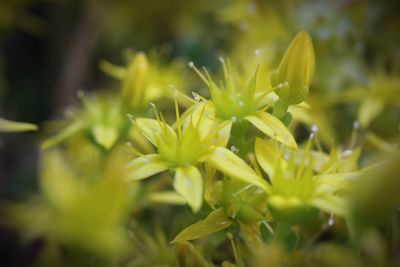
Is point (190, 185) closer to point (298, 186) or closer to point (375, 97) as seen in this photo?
point (298, 186)

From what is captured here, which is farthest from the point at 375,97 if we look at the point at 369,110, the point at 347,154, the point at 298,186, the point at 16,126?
the point at 16,126

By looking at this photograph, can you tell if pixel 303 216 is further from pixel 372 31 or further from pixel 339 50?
pixel 372 31

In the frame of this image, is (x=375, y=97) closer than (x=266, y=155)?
No

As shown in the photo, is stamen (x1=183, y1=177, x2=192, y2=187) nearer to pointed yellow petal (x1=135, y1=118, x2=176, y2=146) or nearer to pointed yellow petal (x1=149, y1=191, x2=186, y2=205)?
pointed yellow petal (x1=135, y1=118, x2=176, y2=146)

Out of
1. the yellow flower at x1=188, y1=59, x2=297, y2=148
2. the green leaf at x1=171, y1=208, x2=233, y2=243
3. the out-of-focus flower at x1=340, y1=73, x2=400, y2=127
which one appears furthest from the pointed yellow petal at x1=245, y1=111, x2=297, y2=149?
the out-of-focus flower at x1=340, y1=73, x2=400, y2=127

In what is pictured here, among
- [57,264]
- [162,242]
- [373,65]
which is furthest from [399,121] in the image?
[57,264]

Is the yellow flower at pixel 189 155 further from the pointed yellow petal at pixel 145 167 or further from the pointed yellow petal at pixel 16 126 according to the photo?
the pointed yellow petal at pixel 16 126
